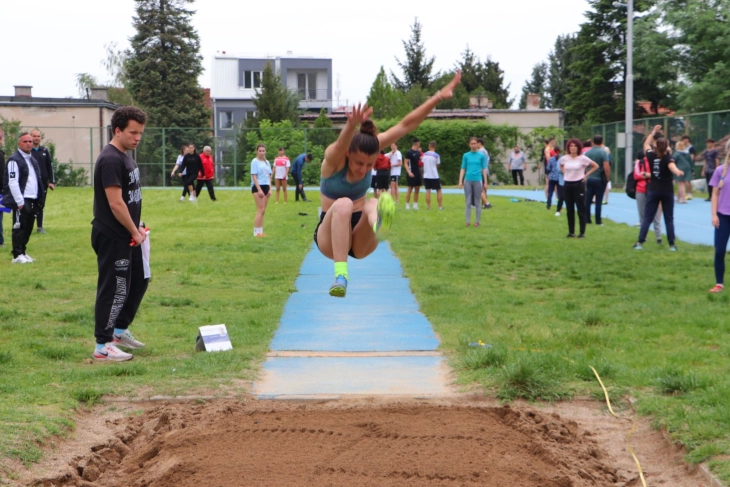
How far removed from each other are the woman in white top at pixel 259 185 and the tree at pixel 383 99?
41.6 meters

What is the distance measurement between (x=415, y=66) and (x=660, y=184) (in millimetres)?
69888

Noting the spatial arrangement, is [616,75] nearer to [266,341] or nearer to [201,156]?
[201,156]

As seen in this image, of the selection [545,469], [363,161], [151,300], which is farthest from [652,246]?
[545,469]

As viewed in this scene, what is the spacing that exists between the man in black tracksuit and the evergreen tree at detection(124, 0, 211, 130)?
4964 centimetres

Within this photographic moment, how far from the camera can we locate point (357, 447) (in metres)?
5.48

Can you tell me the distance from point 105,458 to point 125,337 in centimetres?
278

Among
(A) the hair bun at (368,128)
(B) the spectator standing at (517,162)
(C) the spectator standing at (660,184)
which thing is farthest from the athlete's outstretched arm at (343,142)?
(B) the spectator standing at (517,162)

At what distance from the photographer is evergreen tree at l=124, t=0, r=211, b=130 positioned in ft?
211

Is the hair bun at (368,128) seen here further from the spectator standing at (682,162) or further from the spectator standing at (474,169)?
the spectator standing at (682,162)

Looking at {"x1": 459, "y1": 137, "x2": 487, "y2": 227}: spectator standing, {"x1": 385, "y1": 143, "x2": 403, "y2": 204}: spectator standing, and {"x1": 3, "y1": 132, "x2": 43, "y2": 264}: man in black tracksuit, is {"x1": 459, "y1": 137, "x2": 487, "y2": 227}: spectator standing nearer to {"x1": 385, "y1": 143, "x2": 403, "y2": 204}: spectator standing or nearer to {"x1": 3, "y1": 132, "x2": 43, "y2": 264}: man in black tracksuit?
{"x1": 385, "y1": 143, "x2": 403, "y2": 204}: spectator standing

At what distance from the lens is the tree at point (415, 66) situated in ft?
273

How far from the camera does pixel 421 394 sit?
682cm

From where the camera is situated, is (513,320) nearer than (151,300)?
Yes

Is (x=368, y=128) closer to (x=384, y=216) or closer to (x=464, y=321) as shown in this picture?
(x=384, y=216)
